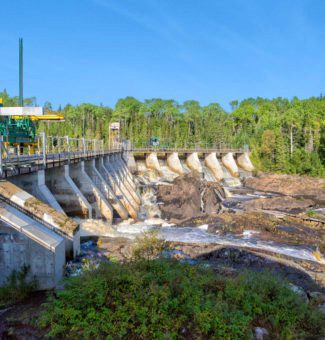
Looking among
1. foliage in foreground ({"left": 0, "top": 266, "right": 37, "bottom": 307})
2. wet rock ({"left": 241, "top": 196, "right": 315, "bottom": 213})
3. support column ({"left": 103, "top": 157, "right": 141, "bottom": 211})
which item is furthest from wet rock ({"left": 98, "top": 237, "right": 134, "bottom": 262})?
wet rock ({"left": 241, "top": 196, "right": 315, "bottom": 213})

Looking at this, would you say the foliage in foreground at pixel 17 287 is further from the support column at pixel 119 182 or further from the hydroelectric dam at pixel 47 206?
the support column at pixel 119 182

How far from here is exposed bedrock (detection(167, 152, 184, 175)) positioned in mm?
49250

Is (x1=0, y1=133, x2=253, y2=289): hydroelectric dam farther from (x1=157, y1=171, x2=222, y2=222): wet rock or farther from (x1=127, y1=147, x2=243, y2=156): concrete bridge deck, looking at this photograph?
(x1=127, y1=147, x2=243, y2=156): concrete bridge deck

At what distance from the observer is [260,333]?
6109 millimetres

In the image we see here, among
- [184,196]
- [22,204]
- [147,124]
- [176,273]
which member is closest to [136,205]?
[184,196]

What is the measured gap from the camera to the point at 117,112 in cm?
8581

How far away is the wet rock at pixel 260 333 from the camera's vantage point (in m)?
6.04

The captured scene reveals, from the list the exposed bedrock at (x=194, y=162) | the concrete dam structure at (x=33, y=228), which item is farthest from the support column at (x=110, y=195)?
the exposed bedrock at (x=194, y=162)

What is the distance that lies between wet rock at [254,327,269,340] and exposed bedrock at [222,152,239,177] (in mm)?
49171

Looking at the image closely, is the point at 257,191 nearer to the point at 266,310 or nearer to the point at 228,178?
the point at 228,178

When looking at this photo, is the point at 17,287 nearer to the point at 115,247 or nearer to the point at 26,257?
the point at 26,257

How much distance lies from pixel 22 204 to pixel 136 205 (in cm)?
1975

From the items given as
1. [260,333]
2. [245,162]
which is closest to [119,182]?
[260,333]

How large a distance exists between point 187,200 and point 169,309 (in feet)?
78.1
